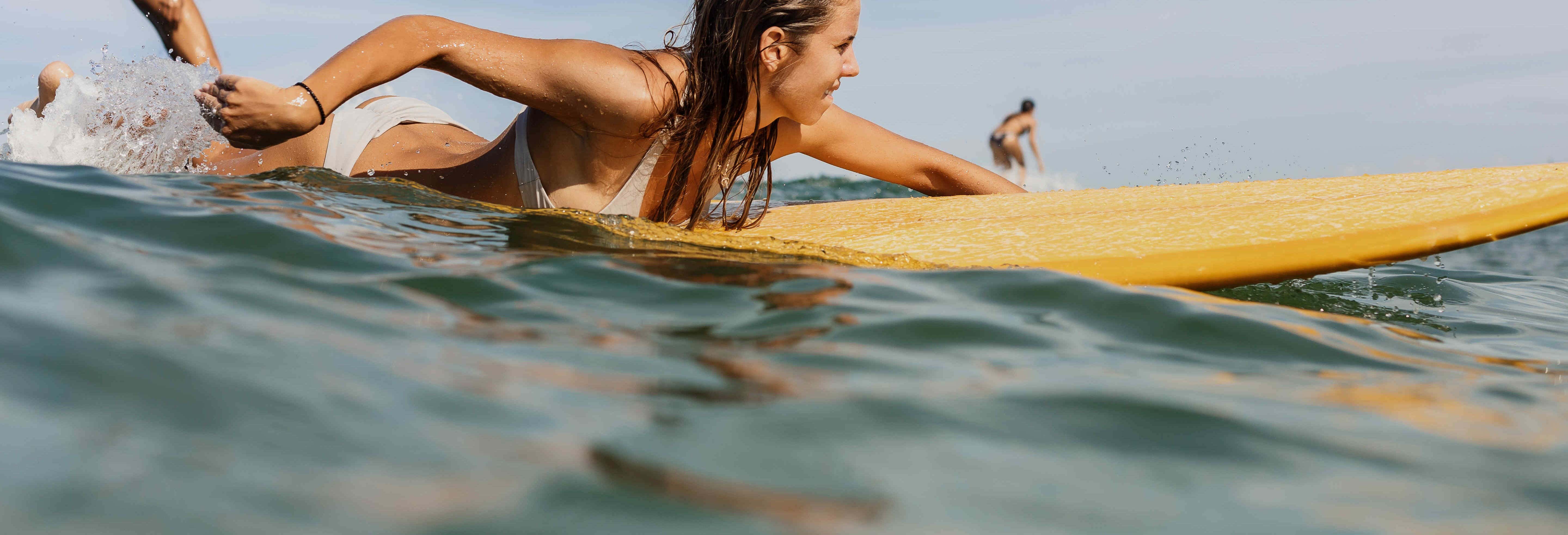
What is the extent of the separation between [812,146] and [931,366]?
7.21 ft

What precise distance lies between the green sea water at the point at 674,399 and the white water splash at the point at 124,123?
93 cm

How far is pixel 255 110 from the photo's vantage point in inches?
81.0

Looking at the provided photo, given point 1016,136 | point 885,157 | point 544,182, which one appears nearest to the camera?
point 544,182

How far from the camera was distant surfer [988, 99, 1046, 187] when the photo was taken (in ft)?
42.2

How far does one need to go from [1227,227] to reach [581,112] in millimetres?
1975

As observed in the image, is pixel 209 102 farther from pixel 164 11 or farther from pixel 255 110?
pixel 164 11

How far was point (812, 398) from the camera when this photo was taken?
108 cm

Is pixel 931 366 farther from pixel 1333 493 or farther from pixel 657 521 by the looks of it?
pixel 657 521

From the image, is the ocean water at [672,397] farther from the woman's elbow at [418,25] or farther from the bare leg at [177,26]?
the bare leg at [177,26]

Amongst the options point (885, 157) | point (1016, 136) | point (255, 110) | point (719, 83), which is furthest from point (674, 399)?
point (1016, 136)

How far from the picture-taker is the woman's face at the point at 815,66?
104 inches

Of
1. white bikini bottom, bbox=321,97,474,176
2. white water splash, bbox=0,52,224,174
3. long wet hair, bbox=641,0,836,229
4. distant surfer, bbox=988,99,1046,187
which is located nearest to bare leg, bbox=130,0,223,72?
white water splash, bbox=0,52,224,174

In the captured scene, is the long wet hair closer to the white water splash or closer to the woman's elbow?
the woman's elbow

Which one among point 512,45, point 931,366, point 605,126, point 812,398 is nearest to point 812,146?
point 605,126
